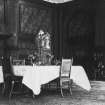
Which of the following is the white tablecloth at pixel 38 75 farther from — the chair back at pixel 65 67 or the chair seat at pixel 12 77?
the chair seat at pixel 12 77

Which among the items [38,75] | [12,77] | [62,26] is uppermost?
[62,26]

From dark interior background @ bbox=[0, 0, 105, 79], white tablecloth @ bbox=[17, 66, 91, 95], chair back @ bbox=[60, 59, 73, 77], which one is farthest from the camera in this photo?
dark interior background @ bbox=[0, 0, 105, 79]

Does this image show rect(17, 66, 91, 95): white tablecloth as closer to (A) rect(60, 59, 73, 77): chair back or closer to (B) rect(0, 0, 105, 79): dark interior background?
(A) rect(60, 59, 73, 77): chair back

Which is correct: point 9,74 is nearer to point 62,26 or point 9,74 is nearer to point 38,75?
point 38,75

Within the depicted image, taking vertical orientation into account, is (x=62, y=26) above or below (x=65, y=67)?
above

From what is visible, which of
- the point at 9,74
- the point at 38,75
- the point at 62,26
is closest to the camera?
the point at 38,75

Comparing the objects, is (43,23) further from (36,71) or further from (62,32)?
(36,71)

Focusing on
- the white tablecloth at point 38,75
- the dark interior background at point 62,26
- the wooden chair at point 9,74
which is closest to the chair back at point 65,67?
the white tablecloth at point 38,75

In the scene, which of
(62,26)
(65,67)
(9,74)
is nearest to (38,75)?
(65,67)

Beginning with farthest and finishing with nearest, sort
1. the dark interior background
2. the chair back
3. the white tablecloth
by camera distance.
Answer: the dark interior background < the chair back < the white tablecloth

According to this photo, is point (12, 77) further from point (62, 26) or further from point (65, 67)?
point (62, 26)

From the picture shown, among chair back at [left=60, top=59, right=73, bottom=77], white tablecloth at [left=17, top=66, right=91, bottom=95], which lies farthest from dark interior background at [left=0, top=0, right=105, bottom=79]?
white tablecloth at [left=17, top=66, right=91, bottom=95]

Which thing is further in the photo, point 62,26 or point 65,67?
point 62,26

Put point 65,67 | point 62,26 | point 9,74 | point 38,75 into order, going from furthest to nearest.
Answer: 1. point 62,26
2. point 9,74
3. point 65,67
4. point 38,75
